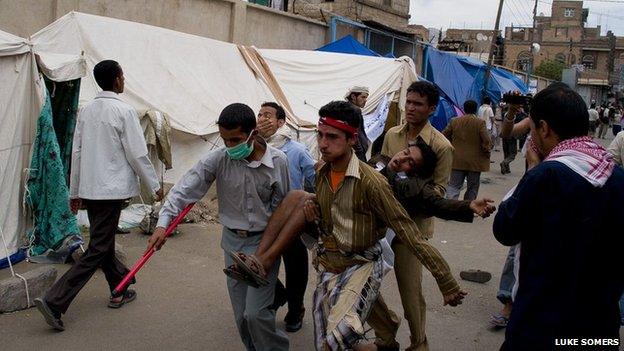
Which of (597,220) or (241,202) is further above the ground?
(597,220)

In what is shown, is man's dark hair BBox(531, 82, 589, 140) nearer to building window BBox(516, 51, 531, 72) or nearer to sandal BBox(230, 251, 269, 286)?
sandal BBox(230, 251, 269, 286)

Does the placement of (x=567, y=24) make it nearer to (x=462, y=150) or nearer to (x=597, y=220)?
(x=462, y=150)

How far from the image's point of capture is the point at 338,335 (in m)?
2.77

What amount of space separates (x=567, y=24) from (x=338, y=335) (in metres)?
72.2

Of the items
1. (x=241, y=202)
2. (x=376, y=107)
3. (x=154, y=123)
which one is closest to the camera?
(x=241, y=202)

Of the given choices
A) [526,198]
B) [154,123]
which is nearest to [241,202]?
[526,198]

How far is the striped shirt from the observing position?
112 inches

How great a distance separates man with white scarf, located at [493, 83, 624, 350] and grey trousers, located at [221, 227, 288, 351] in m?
1.40

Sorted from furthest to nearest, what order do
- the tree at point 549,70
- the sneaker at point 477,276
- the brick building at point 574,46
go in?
the brick building at point 574,46 → the tree at point 549,70 → the sneaker at point 477,276

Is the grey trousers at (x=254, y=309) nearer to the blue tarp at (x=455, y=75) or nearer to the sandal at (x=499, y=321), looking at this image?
the sandal at (x=499, y=321)

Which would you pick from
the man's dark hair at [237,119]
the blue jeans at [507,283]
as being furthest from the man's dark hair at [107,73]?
the blue jeans at [507,283]

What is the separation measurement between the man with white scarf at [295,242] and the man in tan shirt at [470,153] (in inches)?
162

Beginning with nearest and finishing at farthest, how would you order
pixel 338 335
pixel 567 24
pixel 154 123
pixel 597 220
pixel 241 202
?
pixel 597 220, pixel 338 335, pixel 241 202, pixel 154 123, pixel 567 24

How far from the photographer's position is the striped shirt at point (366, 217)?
9.36 ft
